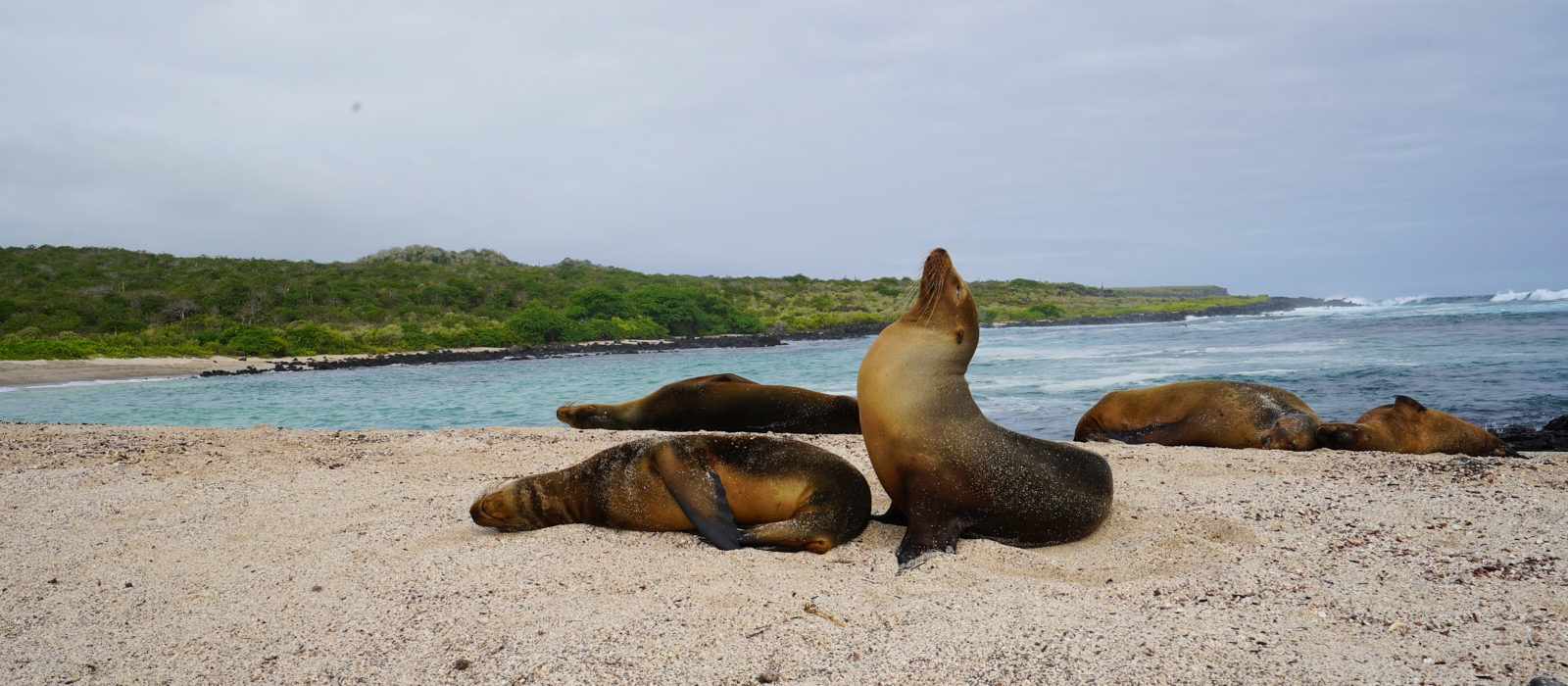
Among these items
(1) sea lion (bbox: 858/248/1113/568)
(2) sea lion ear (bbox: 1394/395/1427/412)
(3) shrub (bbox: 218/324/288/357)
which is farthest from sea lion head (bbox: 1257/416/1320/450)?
(3) shrub (bbox: 218/324/288/357)

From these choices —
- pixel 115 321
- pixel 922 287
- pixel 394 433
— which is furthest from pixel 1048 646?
pixel 115 321

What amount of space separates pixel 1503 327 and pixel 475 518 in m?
32.7

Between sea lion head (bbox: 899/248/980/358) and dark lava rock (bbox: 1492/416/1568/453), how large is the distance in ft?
19.6

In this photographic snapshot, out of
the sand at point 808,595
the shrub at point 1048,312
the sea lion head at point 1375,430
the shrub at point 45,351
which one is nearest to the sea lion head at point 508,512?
the sand at point 808,595

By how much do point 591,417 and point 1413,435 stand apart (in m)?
7.55

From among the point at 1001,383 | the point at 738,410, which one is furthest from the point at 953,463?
the point at 1001,383

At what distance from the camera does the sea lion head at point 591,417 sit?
29.2 feet

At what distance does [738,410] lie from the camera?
327 inches

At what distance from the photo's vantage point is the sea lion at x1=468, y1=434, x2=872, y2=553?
158 inches

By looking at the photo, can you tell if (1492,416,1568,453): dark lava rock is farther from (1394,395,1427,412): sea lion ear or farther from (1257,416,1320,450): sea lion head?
Result: (1257,416,1320,450): sea lion head

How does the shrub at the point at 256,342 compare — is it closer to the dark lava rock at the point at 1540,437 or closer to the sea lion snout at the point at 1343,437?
the sea lion snout at the point at 1343,437

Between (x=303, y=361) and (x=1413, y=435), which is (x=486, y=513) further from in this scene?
(x=303, y=361)

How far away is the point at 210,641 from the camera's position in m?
2.91

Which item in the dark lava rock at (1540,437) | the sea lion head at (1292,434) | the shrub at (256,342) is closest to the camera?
the sea lion head at (1292,434)
